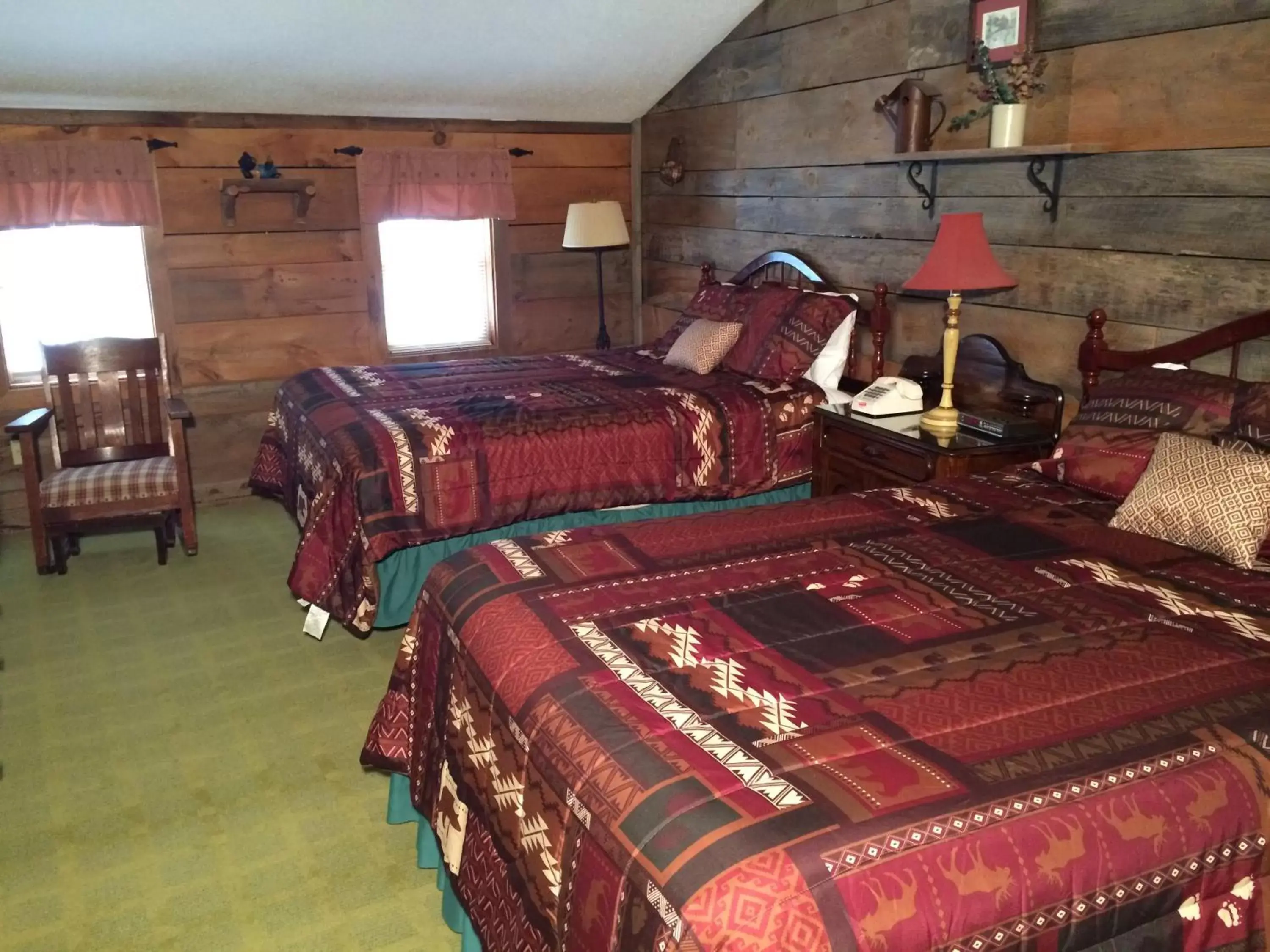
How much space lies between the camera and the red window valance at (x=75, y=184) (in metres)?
4.11

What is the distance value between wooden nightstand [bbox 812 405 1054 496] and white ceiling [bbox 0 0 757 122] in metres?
2.04

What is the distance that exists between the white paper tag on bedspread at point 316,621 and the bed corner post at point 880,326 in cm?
214

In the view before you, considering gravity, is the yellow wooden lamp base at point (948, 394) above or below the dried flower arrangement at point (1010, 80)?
below

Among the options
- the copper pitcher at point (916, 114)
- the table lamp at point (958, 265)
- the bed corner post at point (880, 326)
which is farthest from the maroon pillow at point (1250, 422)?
the bed corner post at point (880, 326)

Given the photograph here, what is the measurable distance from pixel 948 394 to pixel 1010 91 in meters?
0.90

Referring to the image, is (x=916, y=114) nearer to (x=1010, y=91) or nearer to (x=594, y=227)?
(x=1010, y=91)

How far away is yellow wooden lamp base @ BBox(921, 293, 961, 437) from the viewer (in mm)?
3062

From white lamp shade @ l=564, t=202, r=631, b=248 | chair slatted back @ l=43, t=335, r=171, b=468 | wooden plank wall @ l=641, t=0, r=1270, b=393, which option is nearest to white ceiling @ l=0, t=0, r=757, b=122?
wooden plank wall @ l=641, t=0, r=1270, b=393

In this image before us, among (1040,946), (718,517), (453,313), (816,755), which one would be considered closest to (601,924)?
(816,755)

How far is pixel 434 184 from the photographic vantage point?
4.88 meters

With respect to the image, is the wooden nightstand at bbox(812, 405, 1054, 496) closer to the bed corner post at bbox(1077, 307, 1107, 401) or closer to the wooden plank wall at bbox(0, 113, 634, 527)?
the bed corner post at bbox(1077, 307, 1107, 401)

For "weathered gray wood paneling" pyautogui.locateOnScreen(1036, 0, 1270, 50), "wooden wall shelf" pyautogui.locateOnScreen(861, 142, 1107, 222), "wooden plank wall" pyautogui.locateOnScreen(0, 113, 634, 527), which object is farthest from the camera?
"wooden plank wall" pyautogui.locateOnScreen(0, 113, 634, 527)

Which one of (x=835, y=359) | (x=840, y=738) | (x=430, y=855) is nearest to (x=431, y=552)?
(x=430, y=855)

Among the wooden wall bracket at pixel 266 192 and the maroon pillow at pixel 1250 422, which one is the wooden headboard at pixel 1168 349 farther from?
the wooden wall bracket at pixel 266 192
